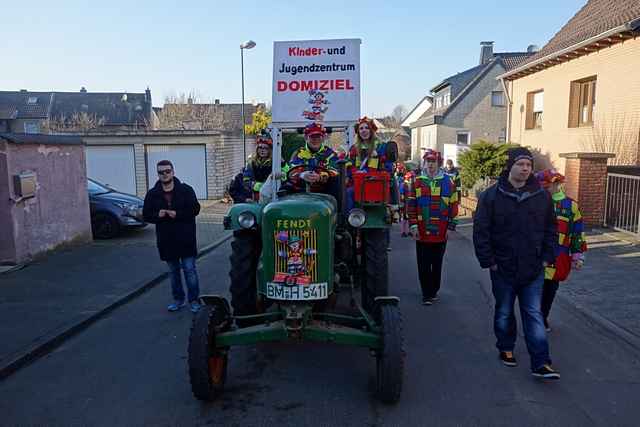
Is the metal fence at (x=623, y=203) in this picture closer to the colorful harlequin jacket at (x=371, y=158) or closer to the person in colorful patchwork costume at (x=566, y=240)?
the person in colorful patchwork costume at (x=566, y=240)

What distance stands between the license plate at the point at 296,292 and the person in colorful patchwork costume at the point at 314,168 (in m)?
1.25

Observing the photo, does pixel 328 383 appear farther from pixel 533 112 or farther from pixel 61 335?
pixel 533 112

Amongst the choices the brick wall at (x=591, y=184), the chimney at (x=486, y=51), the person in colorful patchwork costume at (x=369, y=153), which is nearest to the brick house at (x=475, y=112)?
the chimney at (x=486, y=51)

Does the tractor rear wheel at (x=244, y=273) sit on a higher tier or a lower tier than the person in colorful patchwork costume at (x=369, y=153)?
lower

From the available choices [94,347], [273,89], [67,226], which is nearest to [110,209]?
[67,226]

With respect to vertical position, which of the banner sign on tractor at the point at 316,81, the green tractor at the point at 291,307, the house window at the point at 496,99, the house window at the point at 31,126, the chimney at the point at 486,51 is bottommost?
the green tractor at the point at 291,307

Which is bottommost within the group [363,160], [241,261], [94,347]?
[94,347]

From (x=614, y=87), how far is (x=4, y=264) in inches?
553

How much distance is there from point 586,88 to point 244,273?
14516mm

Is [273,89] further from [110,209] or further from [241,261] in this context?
[110,209]

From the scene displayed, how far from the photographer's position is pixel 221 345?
399cm

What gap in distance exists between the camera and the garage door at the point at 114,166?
63.6 ft

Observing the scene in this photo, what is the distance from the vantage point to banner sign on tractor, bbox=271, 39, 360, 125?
8.02 meters

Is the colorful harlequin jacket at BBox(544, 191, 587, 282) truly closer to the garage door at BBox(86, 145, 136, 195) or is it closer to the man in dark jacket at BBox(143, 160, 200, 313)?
the man in dark jacket at BBox(143, 160, 200, 313)
